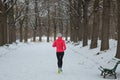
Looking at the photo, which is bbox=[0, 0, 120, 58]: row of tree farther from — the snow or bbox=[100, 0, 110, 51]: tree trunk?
the snow

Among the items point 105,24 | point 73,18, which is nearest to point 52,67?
point 105,24

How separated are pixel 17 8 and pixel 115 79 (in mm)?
45986

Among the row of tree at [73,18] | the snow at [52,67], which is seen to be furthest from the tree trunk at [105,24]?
the snow at [52,67]

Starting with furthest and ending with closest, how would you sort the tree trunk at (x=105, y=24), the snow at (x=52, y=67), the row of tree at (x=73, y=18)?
the row of tree at (x=73, y=18), the tree trunk at (x=105, y=24), the snow at (x=52, y=67)

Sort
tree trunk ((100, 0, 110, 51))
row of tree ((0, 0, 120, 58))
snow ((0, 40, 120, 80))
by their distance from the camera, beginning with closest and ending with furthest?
snow ((0, 40, 120, 80)), tree trunk ((100, 0, 110, 51)), row of tree ((0, 0, 120, 58))

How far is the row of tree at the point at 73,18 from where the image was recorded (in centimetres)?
2350

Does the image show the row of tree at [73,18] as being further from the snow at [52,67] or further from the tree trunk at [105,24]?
the snow at [52,67]

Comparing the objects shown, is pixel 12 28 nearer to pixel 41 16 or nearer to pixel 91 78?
pixel 41 16

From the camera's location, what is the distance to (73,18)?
2110 inches

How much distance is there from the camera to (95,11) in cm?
2886

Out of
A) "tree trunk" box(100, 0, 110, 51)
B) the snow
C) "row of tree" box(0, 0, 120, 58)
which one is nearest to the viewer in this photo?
the snow

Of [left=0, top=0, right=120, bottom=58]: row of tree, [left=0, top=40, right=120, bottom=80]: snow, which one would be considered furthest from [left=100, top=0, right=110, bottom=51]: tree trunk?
[left=0, top=40, right=120, bottom=80]: snow

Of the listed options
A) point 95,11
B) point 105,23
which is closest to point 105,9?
point 105,23

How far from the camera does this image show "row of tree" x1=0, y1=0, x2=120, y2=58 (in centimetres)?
2350
